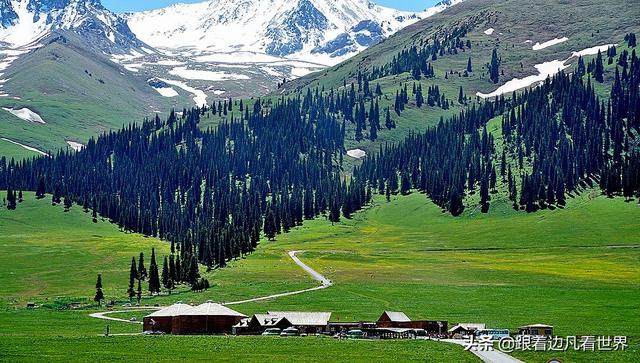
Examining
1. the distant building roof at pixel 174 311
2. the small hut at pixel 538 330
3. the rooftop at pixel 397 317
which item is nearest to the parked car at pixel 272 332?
the distant building roof at pixel 174 311

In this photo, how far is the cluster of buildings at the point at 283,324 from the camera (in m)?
119

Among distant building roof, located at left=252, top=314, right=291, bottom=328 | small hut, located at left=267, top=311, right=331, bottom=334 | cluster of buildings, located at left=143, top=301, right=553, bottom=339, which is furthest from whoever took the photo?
distant building roof, located at left=252, top=314, right=291, bottom=328

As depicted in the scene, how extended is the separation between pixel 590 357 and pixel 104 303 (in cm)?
10033

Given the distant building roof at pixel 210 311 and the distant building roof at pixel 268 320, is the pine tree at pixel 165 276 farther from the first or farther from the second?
the distant building roof at pixel 268 320

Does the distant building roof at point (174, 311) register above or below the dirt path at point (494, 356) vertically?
below

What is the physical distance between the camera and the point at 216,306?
13112cm

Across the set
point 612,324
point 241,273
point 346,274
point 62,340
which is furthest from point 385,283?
point 62,340

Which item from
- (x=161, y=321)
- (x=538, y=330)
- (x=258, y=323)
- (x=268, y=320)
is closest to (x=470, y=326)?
(x=538, y=330)

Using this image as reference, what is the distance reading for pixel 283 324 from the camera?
125 meters

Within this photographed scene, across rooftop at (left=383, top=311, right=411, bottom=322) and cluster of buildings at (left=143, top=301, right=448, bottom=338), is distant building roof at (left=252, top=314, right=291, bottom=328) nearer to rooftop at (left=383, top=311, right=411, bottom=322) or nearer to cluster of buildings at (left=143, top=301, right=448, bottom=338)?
cluster of buildings at (left=143, top=301, right=448, bottom=338)

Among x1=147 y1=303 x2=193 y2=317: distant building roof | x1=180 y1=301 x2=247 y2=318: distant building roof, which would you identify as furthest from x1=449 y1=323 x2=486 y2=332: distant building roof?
x1=147 y1=303 x2=193 y2=317: distant building roof

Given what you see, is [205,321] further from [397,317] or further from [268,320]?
[397,317]

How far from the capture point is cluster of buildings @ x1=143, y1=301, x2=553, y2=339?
390 ft

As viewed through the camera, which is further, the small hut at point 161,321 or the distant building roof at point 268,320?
the small hut at point 161,321
